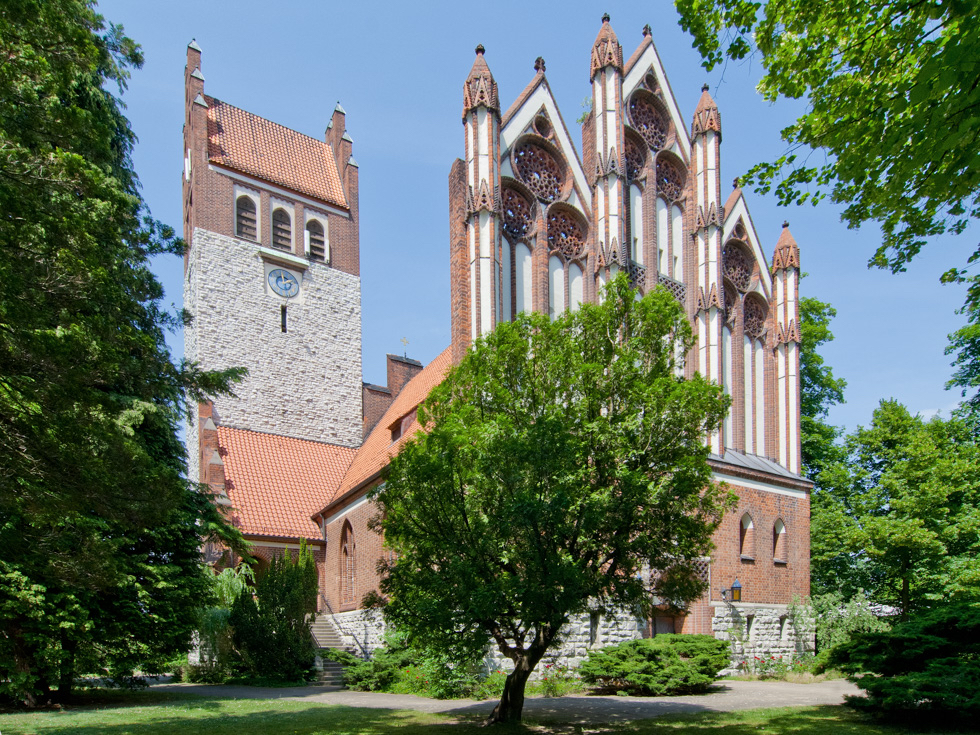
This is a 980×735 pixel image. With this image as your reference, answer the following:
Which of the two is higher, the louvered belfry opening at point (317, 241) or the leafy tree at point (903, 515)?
the louvered belfry opening at point (317, 241)

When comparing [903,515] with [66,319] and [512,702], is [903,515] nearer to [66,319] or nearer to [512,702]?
[512,702]

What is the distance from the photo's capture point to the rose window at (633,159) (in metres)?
21.8

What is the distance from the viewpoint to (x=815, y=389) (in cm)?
2981

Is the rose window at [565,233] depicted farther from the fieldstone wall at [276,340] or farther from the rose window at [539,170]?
the fieldstone wall at [276,340]

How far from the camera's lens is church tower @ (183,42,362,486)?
1142 inches

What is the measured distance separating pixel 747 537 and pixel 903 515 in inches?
183

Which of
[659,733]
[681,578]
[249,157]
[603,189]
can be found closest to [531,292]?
[603,189]

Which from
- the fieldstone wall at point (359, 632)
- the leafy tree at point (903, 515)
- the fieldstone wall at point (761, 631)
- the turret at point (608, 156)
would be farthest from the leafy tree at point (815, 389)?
the fieldstone wall at point (359, 632)

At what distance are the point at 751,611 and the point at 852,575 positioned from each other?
5778 millimetres

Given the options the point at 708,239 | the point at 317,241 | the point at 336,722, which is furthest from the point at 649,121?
the point at 336,722

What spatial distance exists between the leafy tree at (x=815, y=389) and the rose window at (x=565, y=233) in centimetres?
1138

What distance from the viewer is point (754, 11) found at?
380 inches

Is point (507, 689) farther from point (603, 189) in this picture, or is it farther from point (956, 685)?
point (603, 189)

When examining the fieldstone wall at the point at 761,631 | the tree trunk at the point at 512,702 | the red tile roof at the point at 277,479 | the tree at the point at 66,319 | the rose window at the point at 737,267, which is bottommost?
the fieldstone wall at the point at 761,631
